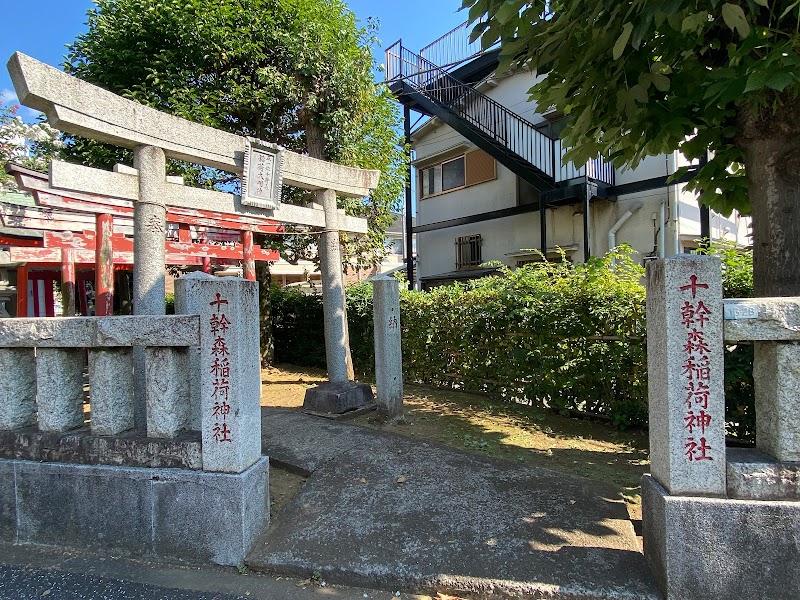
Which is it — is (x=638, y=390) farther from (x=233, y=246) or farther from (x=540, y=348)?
(x=233, y=246)

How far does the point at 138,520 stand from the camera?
330cm

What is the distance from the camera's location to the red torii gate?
6.61 metres

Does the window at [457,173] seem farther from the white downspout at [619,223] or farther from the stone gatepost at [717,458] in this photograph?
the stone gatepost at [717,458]

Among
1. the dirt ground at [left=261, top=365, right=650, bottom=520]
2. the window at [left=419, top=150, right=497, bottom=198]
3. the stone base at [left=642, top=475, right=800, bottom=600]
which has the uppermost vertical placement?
the window at [left=419, top=150, right=497, bottom=198]

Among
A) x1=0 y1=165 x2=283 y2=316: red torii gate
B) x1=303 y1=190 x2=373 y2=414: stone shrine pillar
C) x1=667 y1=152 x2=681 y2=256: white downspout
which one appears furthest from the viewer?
x1=667 y1=152 x2=681 y2=256: white downspout

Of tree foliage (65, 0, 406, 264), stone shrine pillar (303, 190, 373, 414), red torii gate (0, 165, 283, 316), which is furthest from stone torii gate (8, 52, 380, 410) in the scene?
tree foliage (65, 0, 406, 264)

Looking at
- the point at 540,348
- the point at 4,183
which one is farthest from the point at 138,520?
the point at 4,183

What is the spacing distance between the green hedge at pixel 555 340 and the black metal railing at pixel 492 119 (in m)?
4.74

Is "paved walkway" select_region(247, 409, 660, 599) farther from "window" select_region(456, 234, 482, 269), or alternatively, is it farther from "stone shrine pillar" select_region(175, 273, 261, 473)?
"window" select_region(456, 234, 482, 269)

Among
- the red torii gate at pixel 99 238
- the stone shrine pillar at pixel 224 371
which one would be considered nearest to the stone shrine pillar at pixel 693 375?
the stone shrine pillar at pixel 224 371

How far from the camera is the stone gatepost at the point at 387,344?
21.0 ft

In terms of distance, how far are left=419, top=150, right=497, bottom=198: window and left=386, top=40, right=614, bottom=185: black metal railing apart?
1663 millimetres

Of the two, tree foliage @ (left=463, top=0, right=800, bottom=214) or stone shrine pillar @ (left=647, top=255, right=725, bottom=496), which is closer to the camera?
stone shrine pillar @ (left=647, top=255, right=725, bottom=496)

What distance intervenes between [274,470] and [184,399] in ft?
5.36
